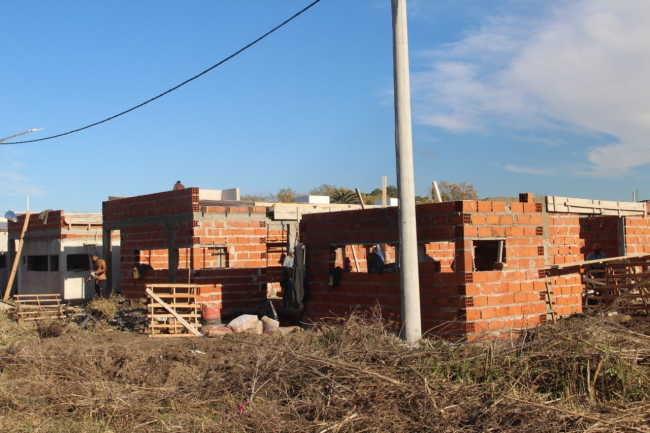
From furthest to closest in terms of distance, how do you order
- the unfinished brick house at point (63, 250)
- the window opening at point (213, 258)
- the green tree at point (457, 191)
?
the green tree at point (457, 191)
the unfinished brick house at point (63, 250)
the window opening at point (213, 258)

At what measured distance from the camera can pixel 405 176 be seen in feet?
26.0

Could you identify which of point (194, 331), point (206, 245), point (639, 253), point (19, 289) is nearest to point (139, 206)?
point (206, 245)

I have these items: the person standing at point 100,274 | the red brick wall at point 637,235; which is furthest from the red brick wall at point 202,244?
the red brick wall at point 637,235

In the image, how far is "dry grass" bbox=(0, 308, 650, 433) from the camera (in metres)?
5.40

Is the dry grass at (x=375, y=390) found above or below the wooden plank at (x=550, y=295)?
below

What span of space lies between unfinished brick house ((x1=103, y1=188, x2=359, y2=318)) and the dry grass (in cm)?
628

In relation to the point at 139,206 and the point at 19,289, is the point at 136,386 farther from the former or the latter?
the point at 19,289

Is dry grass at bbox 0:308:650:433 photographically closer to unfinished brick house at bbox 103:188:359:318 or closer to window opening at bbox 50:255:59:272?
unfinished brick house at bbox 103:188:359:318

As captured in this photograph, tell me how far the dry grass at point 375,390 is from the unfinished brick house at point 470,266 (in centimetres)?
139

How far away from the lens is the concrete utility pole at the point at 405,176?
7875 mm

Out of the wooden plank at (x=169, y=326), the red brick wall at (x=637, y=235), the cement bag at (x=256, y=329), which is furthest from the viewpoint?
the red brick wall at (x=637, y=235)

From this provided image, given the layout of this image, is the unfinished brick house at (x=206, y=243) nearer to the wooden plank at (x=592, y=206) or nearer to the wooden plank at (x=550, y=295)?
Answer: the wooden plank at (x=592, y=206)

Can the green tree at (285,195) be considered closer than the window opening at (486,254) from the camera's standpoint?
No

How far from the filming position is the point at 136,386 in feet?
23.6
